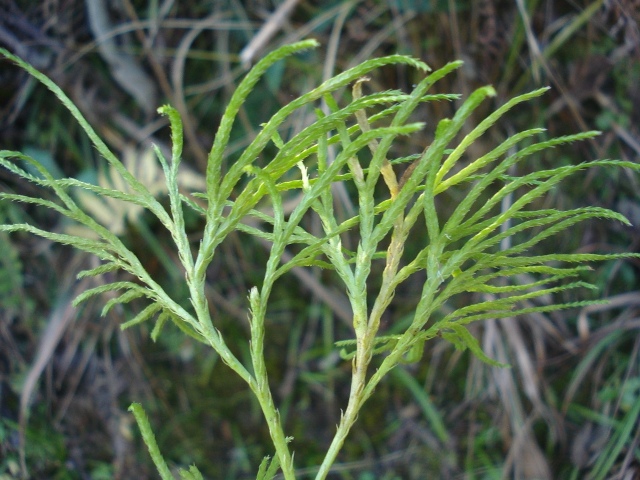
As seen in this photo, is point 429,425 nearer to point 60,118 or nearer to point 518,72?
point 518,72

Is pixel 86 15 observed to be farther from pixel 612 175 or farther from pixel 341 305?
pixel 612 175

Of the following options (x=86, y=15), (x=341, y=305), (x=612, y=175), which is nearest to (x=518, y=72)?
(x=612, y=175)

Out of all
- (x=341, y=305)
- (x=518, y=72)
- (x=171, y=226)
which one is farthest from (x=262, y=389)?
(x=518, y=72)

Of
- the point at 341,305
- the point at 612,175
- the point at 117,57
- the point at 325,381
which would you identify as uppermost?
the point at 117,57

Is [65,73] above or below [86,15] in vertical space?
below

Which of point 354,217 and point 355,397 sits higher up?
point 354,217

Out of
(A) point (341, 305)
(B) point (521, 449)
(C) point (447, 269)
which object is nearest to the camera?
(C) point (447, 269)

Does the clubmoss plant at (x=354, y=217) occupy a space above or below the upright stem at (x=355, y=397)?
above

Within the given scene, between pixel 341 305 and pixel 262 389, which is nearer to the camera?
pixel 262 389

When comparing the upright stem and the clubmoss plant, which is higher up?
the clubmoss plant

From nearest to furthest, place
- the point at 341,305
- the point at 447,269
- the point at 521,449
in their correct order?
the point at 447,269 < the point at 521,449 < the point at 341,305
